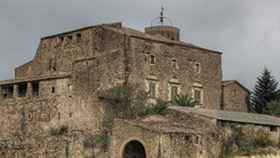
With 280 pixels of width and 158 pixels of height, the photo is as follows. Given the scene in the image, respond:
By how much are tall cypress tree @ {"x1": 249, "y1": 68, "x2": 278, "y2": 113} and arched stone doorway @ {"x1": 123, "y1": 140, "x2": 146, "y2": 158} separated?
87.2ft

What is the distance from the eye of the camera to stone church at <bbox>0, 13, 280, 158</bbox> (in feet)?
162

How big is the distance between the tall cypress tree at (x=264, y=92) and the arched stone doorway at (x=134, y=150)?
26588mm

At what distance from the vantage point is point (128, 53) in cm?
6241

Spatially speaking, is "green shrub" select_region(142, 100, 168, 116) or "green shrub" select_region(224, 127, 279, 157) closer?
"green shrub" select_region(224, 127, 279, 157)

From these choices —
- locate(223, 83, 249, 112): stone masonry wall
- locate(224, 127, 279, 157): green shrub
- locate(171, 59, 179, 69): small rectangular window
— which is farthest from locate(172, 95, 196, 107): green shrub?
locate(224, 127, 279, 157): green shrub

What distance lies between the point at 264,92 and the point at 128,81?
19163 millimetres

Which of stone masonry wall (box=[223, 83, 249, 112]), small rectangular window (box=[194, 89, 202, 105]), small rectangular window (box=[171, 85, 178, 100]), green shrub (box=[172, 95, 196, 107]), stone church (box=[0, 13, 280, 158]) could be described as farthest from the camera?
stone masonry wall (box=[223, 83, 249, 112])

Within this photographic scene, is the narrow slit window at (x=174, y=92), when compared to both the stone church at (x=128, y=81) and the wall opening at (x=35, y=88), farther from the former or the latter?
the wall opening at (x=35, y=88)

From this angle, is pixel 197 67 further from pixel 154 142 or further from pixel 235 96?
pixel 154 142

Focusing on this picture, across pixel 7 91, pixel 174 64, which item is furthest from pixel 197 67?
pixel 7 91

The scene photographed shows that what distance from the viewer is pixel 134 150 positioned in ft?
165

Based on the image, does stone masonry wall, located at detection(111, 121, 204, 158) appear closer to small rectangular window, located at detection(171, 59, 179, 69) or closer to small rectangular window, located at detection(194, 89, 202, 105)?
small rectangular window, located at detection(171, 59, 179, 69)

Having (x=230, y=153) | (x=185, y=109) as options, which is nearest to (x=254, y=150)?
(x=230, y=153)

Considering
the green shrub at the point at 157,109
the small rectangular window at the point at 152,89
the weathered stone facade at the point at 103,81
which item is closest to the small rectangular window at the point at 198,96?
the weathered stone facade at the point at 103,81
